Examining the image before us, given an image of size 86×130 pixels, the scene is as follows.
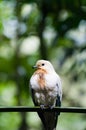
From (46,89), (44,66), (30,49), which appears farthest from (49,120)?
(30,49)

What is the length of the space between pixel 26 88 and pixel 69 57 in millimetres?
804

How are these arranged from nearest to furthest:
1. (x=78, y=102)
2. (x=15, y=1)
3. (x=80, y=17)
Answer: (x=80, y=17), (x=15, y=1), (x=78, y=102)

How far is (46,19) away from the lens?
782 centimetres

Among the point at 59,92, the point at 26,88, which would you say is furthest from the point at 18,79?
the point at 59,92

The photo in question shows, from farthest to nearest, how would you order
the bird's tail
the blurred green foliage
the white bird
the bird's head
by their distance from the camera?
the blurred green foliage → the bird's head → the white bird → the bird's tail

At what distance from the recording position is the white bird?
5.08 m

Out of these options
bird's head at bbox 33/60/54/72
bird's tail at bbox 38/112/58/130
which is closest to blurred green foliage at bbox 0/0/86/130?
bird's head at bbox 33/60/54/72

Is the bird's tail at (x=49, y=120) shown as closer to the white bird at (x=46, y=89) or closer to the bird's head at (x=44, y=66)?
the white bird at (x=46, y=89)

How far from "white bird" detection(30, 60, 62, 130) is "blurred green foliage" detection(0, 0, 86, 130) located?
1560 mm

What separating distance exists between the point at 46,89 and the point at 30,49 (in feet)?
12.3

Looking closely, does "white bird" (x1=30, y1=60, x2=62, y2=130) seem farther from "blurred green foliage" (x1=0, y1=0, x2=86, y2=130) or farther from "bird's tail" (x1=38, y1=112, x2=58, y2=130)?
"blurred green foliage" (x1=0, y1=0, x2=86, y2=130)

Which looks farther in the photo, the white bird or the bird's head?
the bird's head

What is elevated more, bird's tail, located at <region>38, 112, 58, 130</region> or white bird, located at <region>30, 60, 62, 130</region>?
white bird, located at <region>30, 60, 62, 130</region>

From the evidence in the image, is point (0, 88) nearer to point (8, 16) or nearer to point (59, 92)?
point (8, 16)
